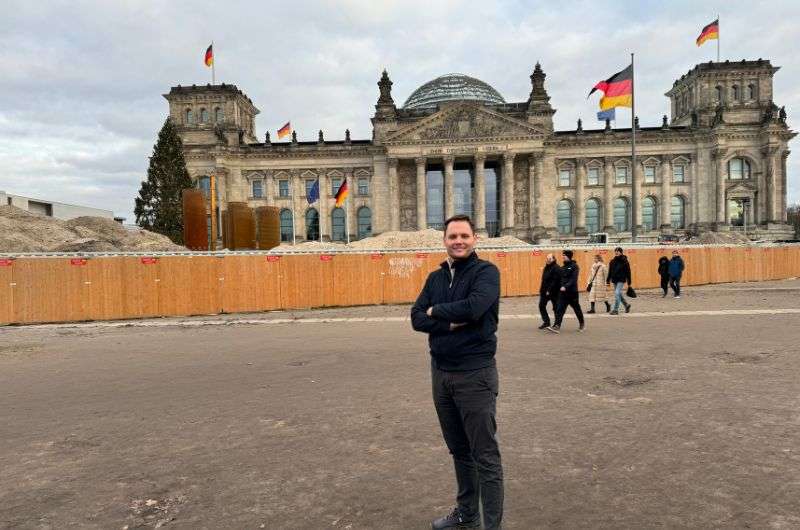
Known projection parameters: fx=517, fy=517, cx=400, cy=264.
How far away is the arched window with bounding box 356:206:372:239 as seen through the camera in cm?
6762

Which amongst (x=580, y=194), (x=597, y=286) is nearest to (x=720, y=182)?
(x=580, y=194)

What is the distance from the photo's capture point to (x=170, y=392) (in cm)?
761

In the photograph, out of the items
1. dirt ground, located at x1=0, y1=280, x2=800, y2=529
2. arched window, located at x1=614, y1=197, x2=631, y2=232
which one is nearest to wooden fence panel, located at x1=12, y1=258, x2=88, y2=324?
dirt ground, located at x1=0, y1=280, x2=800, y2=529

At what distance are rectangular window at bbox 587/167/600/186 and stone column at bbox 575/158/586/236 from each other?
0.88 m

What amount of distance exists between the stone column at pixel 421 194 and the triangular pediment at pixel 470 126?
2.94m

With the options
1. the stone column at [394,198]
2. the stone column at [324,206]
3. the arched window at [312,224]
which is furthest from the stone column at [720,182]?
the arched window at [312,224]

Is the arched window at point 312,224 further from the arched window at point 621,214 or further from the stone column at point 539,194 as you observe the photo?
the arched window at point 621,214

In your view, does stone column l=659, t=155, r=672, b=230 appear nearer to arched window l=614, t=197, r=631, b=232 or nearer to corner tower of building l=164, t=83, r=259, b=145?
arched window l=614, t=197, r=631, b=232

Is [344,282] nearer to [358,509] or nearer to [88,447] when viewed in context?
[88,447]

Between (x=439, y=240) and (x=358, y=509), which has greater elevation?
(x=439, y=240)

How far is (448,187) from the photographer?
62875 mm

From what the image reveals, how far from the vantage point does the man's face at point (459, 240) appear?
138 inches

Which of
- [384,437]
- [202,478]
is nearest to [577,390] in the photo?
[384,437]

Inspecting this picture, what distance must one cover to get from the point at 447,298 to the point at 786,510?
2956mm
